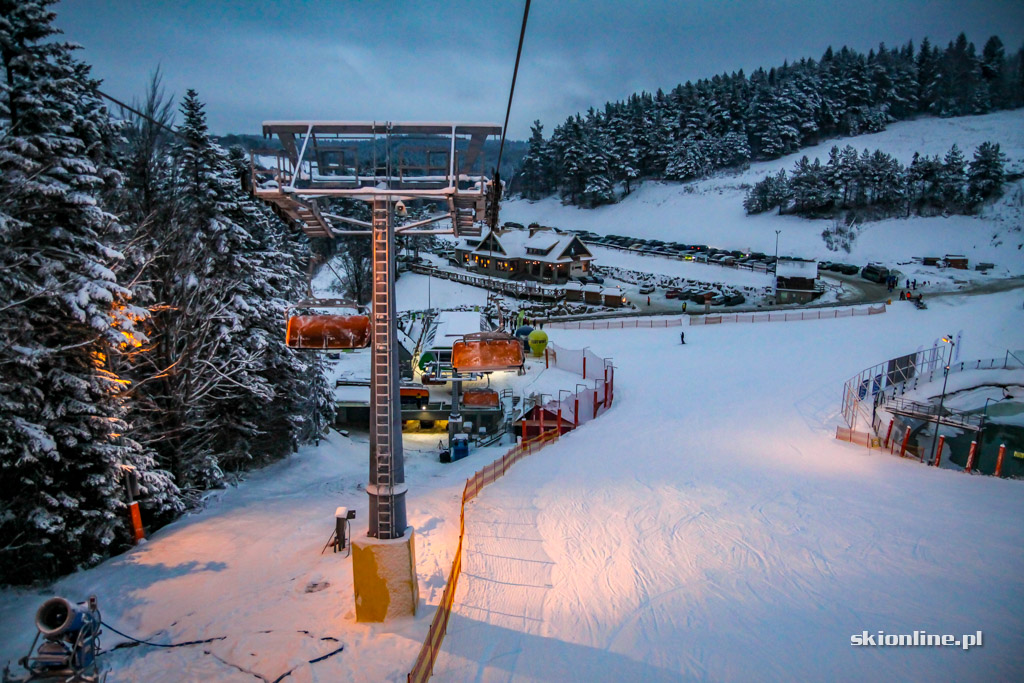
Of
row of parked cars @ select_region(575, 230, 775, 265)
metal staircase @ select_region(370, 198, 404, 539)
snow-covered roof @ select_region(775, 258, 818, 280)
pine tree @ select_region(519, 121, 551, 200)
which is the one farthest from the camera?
pine tree @ select_region(519, 121, 551, 200)

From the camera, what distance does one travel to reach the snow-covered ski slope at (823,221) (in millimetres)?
63875

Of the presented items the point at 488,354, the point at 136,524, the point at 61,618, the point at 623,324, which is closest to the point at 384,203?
the point at 488,354

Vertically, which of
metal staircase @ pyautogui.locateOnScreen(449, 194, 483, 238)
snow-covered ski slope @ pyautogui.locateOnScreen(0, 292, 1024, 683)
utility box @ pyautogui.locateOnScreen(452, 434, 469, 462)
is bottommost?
utility box @ pyautogui.locateOnScreen(452, 434, 469, 462)

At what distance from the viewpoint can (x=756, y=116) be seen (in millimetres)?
101875

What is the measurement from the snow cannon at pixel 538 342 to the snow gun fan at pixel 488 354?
61.7 feet

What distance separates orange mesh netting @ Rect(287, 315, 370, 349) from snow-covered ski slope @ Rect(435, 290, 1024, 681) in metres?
4.38

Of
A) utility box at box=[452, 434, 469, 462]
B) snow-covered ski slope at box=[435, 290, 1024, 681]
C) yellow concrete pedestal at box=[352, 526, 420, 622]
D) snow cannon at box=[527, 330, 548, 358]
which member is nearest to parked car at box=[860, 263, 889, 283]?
snow cannon at box=[527, 330, 548, 358]

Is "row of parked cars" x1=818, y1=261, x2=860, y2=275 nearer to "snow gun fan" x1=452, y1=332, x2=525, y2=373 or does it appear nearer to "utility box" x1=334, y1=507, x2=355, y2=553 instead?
"snow gun fan" x1=452, y1=332, x2=525, y2=373

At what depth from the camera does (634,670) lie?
25.7ft

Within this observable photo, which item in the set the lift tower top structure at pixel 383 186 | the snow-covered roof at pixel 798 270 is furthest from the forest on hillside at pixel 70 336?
the snow-covered roof at pixel 798 270

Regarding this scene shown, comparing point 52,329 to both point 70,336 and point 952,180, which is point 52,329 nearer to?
point 70,336

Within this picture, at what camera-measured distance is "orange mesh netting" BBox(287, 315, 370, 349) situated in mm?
8664

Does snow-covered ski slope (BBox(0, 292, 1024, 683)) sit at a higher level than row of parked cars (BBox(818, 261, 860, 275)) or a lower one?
lower

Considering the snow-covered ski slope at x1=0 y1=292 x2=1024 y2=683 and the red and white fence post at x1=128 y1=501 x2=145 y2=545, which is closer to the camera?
the snow-covered ski slope at x1=0 y1=292 x2=1024 y2=683
